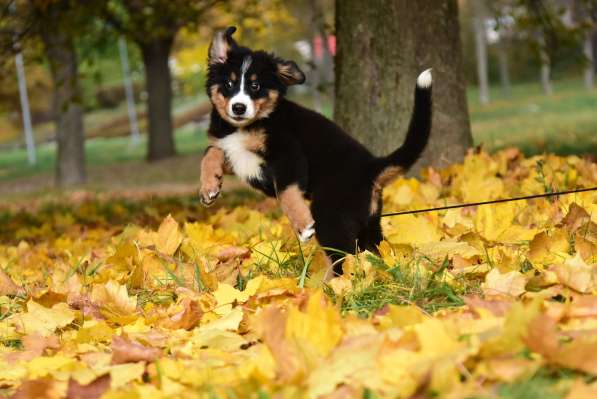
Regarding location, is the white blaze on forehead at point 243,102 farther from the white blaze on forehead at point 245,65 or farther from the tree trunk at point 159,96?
the tree trunk at point 159,96

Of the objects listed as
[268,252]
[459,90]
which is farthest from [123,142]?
[268,252]

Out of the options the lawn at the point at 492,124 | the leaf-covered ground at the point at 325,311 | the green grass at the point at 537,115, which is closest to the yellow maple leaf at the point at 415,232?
the leaf-covered ground at the point at 325,311

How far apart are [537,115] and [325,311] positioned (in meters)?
24.3

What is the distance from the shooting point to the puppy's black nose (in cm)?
368

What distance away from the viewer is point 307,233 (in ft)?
11.5

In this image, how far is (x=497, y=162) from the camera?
5922mm

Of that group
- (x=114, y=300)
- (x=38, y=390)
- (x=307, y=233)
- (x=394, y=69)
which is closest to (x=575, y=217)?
(x=307, y=233)

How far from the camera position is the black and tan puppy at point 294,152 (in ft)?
11.6

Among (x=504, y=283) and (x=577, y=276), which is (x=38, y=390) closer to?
(x=504, y=283)

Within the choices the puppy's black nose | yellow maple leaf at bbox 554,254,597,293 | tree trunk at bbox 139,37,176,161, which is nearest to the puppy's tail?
the puppy's black nose

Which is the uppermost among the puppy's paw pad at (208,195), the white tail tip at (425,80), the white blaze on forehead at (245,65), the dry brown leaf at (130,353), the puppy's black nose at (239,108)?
the white blaze on forehead at (245,65)

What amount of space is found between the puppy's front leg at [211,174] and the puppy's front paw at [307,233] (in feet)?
1.51

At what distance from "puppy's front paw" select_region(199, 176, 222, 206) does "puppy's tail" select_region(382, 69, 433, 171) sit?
30.5 inches

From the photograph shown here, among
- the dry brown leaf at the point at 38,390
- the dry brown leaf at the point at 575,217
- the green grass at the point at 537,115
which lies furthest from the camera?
the green grass at the point at 537,115
